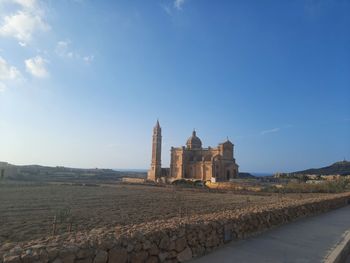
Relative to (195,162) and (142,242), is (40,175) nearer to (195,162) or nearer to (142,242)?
(195,162)

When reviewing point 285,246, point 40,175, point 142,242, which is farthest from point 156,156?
point 142,242

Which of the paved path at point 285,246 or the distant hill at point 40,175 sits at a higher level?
the distant hill at point 40,175

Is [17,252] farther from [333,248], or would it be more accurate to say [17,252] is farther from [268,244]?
[333,248]

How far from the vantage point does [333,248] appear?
7.58 m

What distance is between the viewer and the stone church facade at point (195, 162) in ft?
214

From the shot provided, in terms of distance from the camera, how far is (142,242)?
537cm

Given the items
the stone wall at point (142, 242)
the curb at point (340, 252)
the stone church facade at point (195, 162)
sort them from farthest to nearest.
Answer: the stone church facade at point (195, 162) < the curb at point (340, 252) < the stone wall at point (142, 242)

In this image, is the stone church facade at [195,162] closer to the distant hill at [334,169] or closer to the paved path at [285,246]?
the distant hill at [334,169]

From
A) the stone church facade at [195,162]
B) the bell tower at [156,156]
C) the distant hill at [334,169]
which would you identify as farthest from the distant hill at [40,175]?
the distant hill at [334,169]

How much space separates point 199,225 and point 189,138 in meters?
70.9

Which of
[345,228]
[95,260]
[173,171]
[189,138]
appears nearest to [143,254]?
[95,260]

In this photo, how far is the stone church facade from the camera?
6523 cm

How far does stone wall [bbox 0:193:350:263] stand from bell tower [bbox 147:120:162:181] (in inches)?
2642

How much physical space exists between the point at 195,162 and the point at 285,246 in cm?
6213
